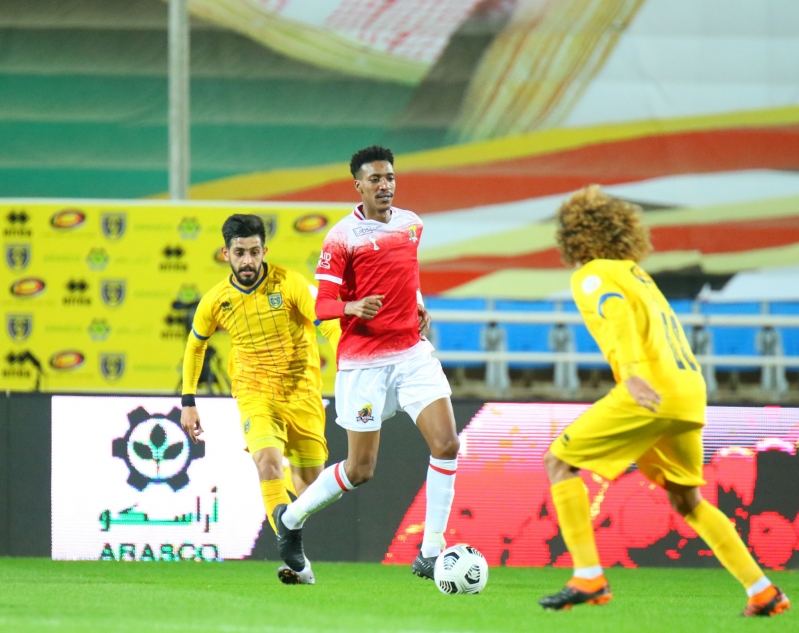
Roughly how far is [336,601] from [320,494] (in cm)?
71

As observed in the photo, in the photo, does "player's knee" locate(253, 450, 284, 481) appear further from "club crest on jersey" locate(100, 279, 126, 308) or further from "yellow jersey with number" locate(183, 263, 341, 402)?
"club crest on jersey" locate(100, 279, 126, 308)

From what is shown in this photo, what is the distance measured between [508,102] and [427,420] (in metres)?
8.33

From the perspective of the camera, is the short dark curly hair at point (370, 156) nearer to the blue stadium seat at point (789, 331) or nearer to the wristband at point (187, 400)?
the wristband at point (187, 400)

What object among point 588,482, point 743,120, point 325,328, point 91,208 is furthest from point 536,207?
point 325,328

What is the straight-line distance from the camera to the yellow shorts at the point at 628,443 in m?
4.66

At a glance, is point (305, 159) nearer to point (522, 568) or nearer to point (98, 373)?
point (98, 373)

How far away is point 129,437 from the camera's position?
24.9ft

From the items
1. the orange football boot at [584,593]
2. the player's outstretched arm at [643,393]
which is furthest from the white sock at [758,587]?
the player's outstretched arm at [643,393]

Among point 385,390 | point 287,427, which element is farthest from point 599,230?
point 287,427

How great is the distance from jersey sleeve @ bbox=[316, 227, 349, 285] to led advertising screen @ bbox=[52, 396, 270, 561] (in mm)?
1955

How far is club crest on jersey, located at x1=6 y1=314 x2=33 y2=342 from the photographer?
9.91m

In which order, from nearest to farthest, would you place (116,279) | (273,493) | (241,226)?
1. (241,226)
2. (273,493)
3. (116,279)

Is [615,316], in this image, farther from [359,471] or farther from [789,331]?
[789,331]

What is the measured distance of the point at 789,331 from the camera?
41.1 feet
